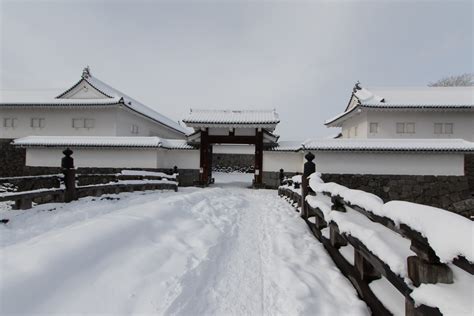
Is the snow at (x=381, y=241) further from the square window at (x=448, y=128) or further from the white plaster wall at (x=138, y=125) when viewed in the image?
the white plaster wall at (x=138, y=125)

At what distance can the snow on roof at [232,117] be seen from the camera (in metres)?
16.5

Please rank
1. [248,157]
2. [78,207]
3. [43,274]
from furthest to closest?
[248,157], [78,207], [43,274]

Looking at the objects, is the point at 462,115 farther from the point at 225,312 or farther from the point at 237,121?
the point at 225,312

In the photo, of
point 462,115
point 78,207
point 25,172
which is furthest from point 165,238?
point 462,115

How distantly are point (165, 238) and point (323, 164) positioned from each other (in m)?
13.5

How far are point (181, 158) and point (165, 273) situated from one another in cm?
1570

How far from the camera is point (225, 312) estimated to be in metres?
2.38

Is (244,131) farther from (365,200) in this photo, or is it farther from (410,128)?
(365,200)

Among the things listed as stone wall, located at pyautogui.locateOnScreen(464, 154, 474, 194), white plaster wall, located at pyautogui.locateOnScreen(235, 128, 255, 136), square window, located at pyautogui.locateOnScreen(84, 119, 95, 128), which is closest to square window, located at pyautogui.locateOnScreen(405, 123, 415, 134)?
stone wall, located at pyautogui.locateOnScreen(464, 154, 474, 194)

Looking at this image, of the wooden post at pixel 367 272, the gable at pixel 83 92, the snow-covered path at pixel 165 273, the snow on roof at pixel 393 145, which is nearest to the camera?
the snow-covered path at pixel 165 273

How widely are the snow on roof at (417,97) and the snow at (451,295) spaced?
1836cm

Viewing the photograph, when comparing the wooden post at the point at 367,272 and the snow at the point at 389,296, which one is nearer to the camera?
the snow at the point at 389,296

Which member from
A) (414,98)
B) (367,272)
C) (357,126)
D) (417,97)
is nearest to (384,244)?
(367,272)

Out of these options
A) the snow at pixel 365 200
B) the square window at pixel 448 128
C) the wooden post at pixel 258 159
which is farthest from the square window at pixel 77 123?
the square window at pixel 448 128
